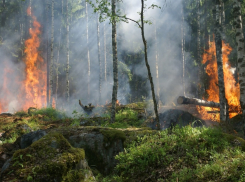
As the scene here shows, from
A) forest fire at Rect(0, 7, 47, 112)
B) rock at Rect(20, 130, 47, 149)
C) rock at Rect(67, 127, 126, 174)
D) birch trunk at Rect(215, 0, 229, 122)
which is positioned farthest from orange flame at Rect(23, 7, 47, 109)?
birch trunk at Rect(215, 0, 229, 122)

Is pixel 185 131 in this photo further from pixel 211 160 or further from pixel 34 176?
pixel 34 176

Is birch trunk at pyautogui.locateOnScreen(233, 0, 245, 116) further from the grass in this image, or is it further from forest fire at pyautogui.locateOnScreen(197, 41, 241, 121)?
forest fire at pyautogui.locateOnScreen(197, 41, 241, 121)

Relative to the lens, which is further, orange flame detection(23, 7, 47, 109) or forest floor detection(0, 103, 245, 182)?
orange flame detection(23, 7, 47, 109)

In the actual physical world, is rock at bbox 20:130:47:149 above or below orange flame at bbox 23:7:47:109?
below

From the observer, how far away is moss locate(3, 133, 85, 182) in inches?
135

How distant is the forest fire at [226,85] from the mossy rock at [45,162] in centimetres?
991

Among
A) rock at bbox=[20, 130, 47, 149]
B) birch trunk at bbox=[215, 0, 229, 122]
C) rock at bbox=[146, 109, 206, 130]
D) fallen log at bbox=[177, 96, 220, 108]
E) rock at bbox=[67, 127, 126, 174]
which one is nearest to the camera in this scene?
rock at bbox=[67, 127, 126, 174]

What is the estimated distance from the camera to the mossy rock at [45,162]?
3.39 m

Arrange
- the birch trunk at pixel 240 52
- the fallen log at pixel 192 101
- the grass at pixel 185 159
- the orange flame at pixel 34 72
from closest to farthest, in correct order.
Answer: the grass at pixel 185 159, the birch trunk at pixel 240 52, the fallen log at pixel 192 101, the orange flame at pixel 34 72

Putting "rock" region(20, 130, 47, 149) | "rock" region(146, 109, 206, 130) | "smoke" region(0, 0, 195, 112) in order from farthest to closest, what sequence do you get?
1. "smoke" region(0, 0, 195, 112)
2. "rock" region(146, 109, 206, 130)
3. "rock" region(20, 130, 47, 149)

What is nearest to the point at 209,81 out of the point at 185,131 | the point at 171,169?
the point at 185,131

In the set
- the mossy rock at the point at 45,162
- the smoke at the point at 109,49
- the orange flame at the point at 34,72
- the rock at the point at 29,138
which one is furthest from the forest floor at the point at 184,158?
the orange flame at the point at 34,72

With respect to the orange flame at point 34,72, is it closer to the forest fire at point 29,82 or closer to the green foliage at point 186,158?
the forest fire at point 29,82

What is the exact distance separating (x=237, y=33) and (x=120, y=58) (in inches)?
1154
